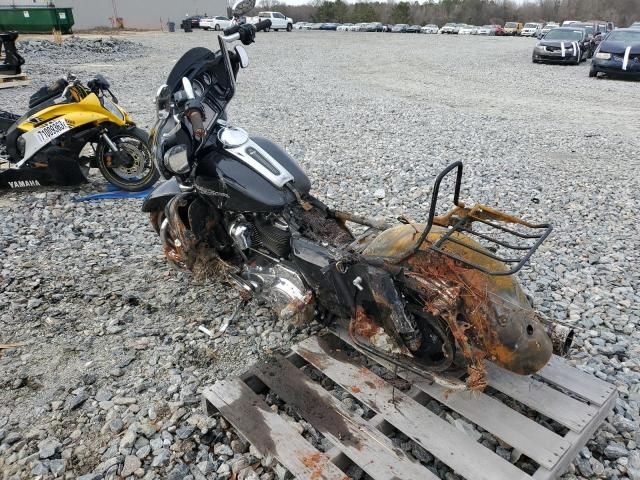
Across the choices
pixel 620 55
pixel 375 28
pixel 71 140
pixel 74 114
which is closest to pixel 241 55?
pixel 74 114

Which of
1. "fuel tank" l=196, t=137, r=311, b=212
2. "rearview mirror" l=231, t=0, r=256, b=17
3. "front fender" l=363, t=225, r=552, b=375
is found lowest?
"front fender" l=363, t=225, r=552, b=375

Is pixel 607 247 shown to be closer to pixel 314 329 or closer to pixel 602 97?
pixel 314 329

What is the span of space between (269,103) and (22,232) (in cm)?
705

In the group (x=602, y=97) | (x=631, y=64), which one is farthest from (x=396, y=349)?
(x=631, y=64)

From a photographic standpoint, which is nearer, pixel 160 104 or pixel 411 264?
pixel 411 264

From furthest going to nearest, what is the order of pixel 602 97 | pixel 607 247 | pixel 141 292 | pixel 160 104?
pixel 602 97 < pixel 607 247 < pixel 141 292 < pixel 160 104

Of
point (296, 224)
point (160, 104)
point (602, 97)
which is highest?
point (160, 104)

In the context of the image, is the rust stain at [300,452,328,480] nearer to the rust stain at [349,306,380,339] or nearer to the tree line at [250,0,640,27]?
the rust stain at [349,306,380,339]

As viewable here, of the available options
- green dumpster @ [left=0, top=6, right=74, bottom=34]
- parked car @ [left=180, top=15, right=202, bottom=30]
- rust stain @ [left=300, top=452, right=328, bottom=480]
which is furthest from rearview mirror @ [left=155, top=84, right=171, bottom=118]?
parked car @ [left=180, top=15, right=202, bottom=30]

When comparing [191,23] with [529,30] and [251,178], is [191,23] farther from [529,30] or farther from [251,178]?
[251,178]

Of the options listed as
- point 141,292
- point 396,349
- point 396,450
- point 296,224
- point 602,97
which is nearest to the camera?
point 396,450

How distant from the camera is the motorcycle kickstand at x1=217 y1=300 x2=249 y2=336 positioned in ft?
10.9

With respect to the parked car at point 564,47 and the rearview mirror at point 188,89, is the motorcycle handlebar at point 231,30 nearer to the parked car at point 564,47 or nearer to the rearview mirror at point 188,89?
the rearview mirror at point 188,89

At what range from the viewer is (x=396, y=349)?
2.61 metres
